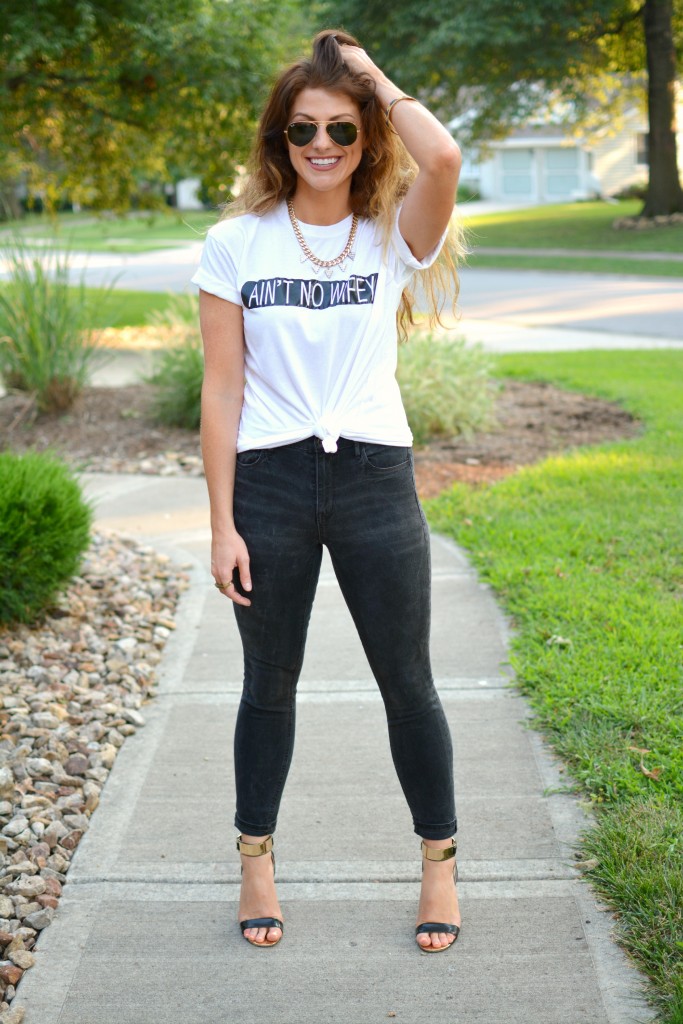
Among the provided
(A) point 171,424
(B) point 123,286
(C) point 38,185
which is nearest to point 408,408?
(A) point 171,424

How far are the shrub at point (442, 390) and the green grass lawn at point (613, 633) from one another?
3.25 feet

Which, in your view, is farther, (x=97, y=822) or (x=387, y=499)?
(x=97, y=822)

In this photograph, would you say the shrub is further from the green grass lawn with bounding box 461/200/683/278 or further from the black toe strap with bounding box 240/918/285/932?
the green grass lawn with bounding box 461/200/683/278

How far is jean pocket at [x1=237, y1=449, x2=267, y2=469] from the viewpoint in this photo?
7.90 feet

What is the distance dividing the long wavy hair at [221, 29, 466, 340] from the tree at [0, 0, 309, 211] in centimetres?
877

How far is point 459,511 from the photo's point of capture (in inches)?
231

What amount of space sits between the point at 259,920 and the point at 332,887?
26cm

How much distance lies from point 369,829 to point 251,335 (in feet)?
4.84

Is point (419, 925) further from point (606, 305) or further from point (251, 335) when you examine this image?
point (606, 305)

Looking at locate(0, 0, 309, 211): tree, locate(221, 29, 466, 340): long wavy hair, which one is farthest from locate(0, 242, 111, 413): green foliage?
locate(221, 29, 466, 340): long wavy hair

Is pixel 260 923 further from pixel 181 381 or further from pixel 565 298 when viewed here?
pixel 565 298

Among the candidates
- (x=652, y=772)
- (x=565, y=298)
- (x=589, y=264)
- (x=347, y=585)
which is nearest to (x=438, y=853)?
(x=347, y=585)

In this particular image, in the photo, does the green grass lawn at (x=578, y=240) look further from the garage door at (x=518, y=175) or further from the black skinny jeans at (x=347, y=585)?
the black skinny jeans at (x=347, y=585)

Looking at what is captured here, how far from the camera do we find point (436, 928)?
8.50ft
